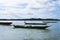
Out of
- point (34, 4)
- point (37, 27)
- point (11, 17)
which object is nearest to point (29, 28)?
point (37, 27)

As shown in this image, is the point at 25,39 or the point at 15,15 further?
the point at 15,15

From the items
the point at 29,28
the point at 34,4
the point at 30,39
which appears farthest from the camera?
the point at 34,4

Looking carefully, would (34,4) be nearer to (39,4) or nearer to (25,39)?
(39,4)

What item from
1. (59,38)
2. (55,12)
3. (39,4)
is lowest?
(59,38)

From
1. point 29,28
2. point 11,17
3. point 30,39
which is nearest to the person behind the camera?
point 30,39

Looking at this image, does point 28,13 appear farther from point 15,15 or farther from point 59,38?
point 59,38

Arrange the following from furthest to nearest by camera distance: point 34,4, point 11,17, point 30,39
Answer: point 34,4 → point 11,17 → point 30,39

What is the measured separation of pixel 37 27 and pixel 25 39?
1.44 m

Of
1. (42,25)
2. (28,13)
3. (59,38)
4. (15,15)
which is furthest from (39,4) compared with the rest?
(59,38)

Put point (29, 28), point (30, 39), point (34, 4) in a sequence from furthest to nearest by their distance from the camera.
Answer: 1. point (34, 4)
2. point (29, 28)
3. point (30, 39)

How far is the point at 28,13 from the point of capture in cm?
591

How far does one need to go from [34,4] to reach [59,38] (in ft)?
9.11

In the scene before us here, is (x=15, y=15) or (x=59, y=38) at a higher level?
(x=15, y=15)

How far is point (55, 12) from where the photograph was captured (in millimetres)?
5926
